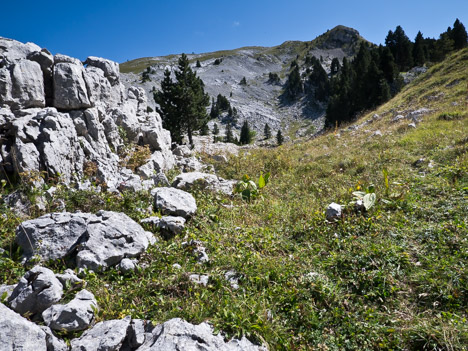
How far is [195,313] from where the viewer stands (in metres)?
3.76

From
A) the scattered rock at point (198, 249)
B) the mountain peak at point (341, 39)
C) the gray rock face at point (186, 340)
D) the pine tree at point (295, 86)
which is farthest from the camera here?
the mountain peak at point (341, 39)

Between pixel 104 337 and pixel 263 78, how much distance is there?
14505 cm

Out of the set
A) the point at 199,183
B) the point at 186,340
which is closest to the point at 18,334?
the point at 186,340

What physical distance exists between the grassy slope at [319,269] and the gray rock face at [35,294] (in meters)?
0.70

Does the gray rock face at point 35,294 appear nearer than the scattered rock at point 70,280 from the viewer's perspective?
Yes

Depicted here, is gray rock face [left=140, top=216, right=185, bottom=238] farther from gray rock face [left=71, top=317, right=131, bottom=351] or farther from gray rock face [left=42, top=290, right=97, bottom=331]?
gray rock face [left=71, top=317, right=131, bottom=351]

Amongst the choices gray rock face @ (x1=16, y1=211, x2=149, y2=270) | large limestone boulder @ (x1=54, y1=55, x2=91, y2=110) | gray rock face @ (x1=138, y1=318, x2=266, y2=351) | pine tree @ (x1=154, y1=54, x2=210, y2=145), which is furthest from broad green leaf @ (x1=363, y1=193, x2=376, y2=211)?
pine tree @ (x1=154, y1=54, x2=210, y2=145)

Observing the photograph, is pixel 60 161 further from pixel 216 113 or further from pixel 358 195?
pixel 216 113

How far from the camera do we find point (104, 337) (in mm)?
3336

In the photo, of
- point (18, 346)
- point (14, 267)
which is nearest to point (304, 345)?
point (18, 346)

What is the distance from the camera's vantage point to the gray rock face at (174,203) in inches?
277

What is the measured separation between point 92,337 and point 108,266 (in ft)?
5.64

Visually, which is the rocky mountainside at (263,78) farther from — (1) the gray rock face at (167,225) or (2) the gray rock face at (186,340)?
(2) the gray rock face at (186,340)

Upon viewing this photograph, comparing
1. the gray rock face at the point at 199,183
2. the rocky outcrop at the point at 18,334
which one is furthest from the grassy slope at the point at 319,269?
the rocky outcrop at the point at 18,334
